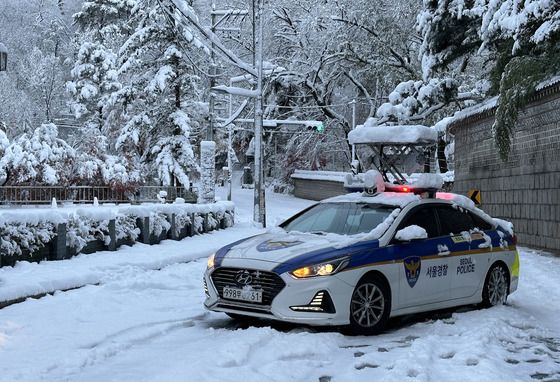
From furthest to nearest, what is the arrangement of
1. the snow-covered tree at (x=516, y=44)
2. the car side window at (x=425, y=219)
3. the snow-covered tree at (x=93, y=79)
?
the snow-covered tree at (x=93, y=79) < the snow-covered tree at (x=516, y=44) < the car side window at (x=425, y=219)

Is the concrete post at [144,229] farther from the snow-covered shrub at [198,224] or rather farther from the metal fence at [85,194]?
the metal fence at [85,194]

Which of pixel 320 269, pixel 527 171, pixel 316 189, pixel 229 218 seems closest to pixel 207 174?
pixel 229 218

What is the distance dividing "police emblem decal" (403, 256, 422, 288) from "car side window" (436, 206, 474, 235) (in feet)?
2.78

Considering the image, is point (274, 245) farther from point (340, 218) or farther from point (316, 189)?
point (316, 189)

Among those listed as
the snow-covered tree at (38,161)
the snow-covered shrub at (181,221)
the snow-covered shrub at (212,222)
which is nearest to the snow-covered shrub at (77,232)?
the snow-covered shrub at (181,221)

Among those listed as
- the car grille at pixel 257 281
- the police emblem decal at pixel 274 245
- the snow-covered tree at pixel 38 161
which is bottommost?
the car grille at pixel 257 281

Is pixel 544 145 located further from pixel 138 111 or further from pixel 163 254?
pixel 138 111

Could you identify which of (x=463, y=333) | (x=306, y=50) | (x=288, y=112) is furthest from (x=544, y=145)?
(x=288, y=112)

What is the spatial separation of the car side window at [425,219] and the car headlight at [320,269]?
147cm

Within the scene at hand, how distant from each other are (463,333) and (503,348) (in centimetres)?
66

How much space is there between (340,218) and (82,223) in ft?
21.7

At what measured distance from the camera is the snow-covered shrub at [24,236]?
11508mm

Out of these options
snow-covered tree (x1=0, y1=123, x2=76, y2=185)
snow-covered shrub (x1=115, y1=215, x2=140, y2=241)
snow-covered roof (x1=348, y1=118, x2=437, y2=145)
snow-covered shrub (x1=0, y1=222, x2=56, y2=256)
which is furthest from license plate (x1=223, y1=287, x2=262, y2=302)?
snow-covered tree (x1=0, y1=123, x2=76, y2=185)

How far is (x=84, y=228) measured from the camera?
544 inches
